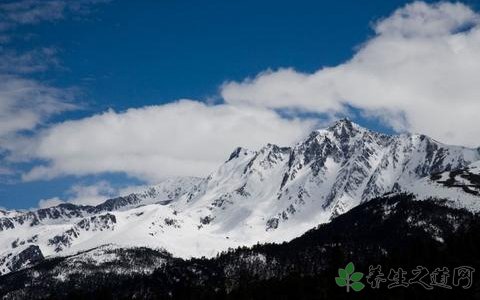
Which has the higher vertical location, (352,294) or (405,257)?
(405,257)

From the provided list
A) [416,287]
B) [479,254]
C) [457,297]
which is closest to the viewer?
[457,297]

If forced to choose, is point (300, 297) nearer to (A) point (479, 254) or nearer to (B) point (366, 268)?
(B) point (366, 268)

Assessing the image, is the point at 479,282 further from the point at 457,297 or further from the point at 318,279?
the point at 318,279

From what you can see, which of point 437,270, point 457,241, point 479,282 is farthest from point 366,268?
point 479,282

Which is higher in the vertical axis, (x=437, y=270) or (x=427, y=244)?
(x=427, y=244)

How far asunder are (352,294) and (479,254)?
33460 millimetres

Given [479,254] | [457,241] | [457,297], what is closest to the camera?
[457,297]

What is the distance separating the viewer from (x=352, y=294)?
164125 millimetres

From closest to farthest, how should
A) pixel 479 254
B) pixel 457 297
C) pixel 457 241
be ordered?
1. pixel 457 297
2. pixel 479 254
3. pixel 457 241

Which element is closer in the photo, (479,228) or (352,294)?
(352,294)

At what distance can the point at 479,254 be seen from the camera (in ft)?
561

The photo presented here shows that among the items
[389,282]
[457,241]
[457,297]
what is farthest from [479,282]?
[457,241]

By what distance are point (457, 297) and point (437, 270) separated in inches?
639

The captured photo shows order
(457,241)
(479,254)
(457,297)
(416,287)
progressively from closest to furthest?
(457,297)
(416,287)
(479,254)
(457,241)
